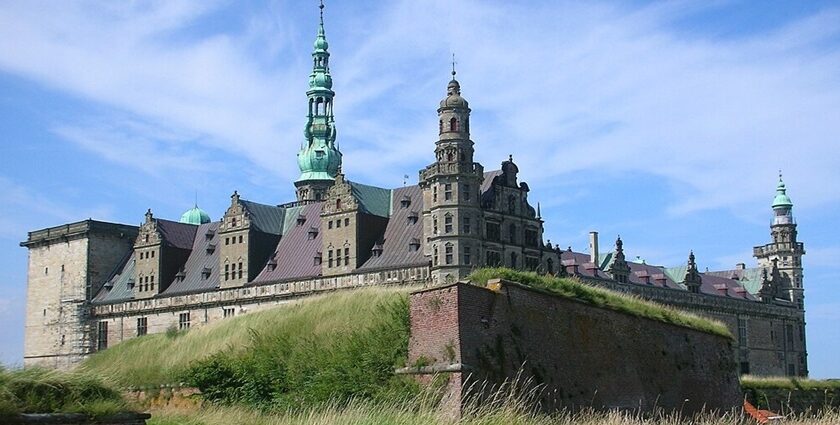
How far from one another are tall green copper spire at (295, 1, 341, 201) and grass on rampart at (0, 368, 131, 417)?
82.6 metres

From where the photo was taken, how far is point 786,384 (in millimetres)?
50219

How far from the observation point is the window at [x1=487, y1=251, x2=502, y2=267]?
61.9m

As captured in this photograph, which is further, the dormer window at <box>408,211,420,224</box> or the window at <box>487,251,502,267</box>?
the dormer window at <box>408,211,420,224</box>

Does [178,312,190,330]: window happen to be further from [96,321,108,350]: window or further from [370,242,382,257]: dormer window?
[370,242,382,257]: dormer window

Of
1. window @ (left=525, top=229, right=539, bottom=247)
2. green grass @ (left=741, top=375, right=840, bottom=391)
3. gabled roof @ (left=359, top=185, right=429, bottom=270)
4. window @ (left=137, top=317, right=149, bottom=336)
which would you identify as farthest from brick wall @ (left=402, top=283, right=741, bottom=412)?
window @ (left=137, top=317, right=149, bottom=336)

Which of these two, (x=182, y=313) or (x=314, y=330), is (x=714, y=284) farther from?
(x=314, y=330)

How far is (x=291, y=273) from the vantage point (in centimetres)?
6888

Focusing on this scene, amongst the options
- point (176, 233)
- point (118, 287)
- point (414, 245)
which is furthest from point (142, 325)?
point (414, 245)

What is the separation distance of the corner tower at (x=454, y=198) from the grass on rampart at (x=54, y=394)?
134 ft

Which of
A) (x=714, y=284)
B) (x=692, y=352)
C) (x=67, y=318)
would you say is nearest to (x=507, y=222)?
(x=692, y=352)

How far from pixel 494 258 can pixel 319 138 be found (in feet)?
152

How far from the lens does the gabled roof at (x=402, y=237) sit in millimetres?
62688

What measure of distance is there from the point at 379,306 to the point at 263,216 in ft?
155

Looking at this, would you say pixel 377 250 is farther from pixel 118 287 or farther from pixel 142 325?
pixel 118 287
